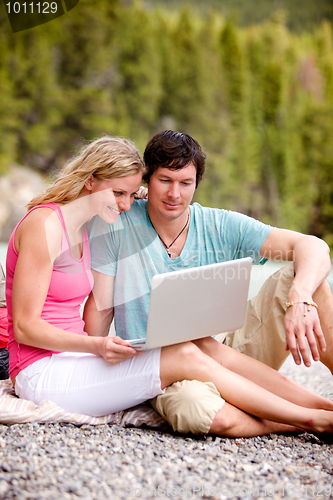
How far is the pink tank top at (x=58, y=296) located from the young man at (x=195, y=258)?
191mm

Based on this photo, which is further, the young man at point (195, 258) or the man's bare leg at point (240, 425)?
the young man at point (195, 258)

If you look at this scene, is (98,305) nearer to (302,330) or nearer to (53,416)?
(53,416)

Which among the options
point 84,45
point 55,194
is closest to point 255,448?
point 55,194

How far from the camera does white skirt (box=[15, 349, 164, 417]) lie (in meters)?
1.71

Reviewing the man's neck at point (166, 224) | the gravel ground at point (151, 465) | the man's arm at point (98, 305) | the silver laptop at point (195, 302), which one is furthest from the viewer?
the man's neck at point (166, 224)

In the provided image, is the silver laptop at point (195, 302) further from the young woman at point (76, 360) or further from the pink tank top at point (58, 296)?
the pink tank top at point (58, 296)

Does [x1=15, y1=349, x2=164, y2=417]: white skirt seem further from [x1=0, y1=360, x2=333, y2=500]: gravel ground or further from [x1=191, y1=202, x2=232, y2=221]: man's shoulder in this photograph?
[x1=191, y1=202, x2=232, y2=221]: man's shoulder

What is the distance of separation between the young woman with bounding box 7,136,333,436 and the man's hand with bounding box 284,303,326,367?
176mm

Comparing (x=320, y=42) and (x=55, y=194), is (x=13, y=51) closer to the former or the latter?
(x=320, y=42)

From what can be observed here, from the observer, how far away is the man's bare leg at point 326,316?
75.2 inches

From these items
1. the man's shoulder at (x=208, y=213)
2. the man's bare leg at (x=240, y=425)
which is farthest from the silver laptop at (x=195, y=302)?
the man's shoulder at (x=208, y=213)

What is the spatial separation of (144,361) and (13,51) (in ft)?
25.6

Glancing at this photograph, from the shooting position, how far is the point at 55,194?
6.26 ft

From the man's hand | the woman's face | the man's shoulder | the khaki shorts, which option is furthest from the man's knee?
the man's shoulder
